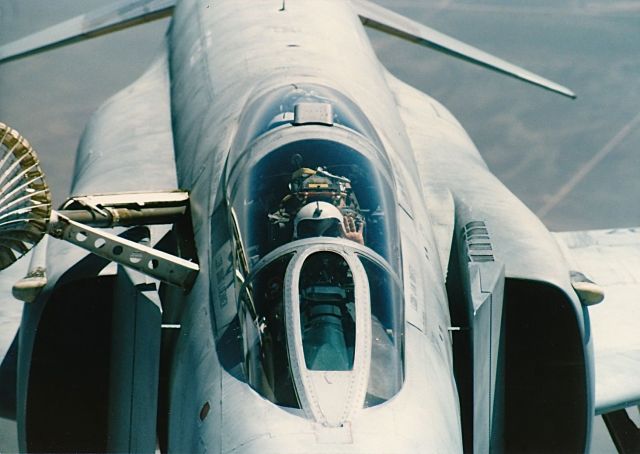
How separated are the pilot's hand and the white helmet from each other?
1.7 inches

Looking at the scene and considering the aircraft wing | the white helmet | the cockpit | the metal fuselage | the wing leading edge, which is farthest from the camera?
the wing leading edge

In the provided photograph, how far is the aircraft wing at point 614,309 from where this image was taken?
7246mm

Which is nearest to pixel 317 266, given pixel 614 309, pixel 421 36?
pixel 614 309

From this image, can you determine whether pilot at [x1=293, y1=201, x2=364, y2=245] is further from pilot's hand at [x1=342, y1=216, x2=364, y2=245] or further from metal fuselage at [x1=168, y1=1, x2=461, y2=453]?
metal fuselage at [x1=168, y1=1, x2=461, y2=453]

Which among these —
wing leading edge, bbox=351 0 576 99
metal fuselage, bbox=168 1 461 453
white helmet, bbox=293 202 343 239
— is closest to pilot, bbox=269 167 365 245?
white helmet, bbox=293 202 343 239

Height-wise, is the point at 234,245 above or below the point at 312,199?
below

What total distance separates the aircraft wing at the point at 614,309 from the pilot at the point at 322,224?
7.63ft

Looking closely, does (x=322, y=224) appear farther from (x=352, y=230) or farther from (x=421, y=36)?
(x=421, y=36)

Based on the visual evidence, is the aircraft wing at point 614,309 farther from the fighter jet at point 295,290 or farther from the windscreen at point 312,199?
the windscreen at point 312,199

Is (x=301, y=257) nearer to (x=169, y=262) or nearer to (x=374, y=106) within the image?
(x=169, y=262)

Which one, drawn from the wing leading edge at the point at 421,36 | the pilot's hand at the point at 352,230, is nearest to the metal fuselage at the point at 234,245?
the pilot's hand at the point at 352,230

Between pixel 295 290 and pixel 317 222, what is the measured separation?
1.67 ft

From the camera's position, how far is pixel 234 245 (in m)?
5.55

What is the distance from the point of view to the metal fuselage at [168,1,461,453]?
4602mm
